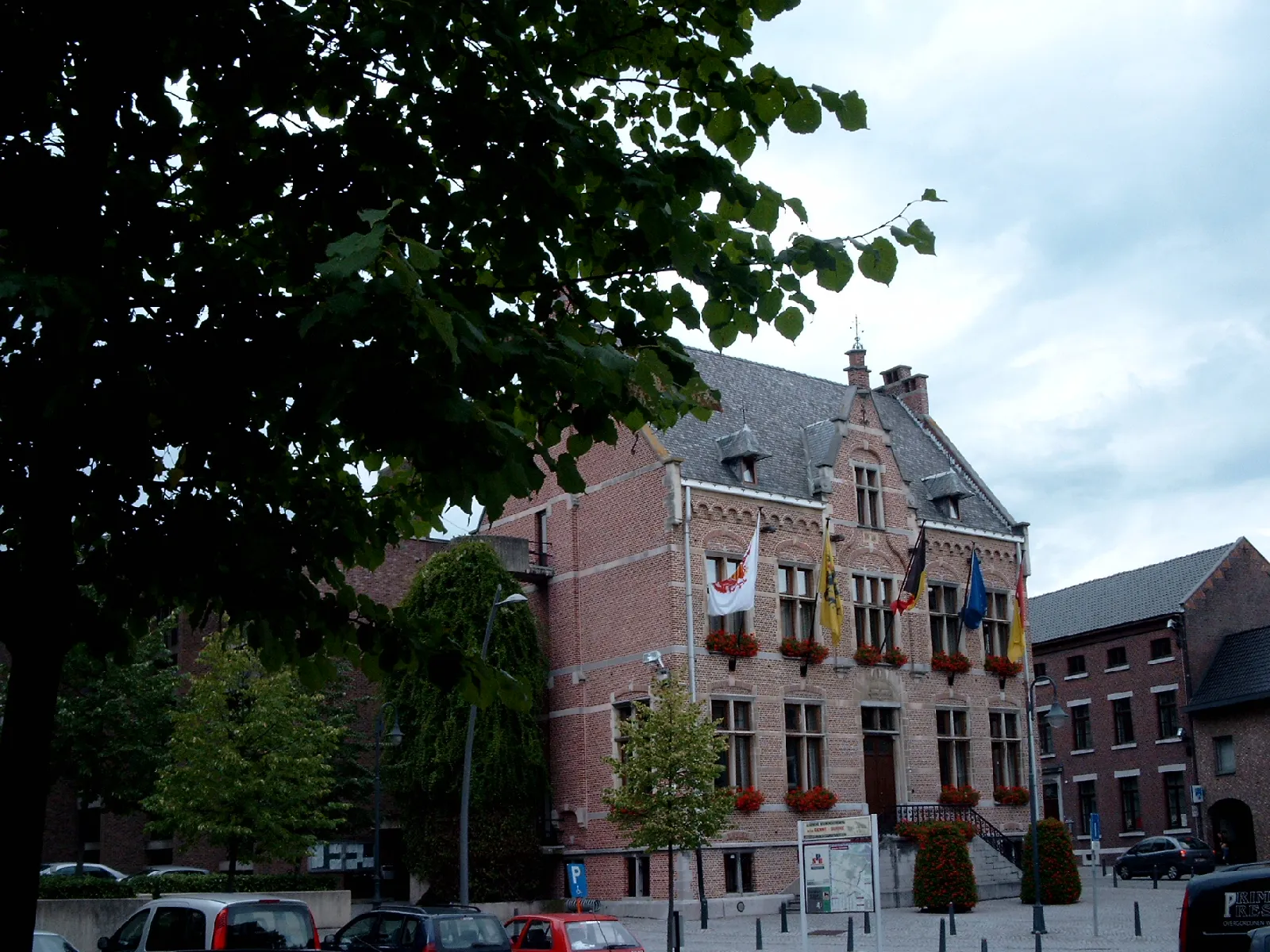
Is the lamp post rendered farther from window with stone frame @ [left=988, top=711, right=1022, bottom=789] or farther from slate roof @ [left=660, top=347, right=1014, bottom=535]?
window with stone frame @ [left=988, top=711, right=1022, bottom=789]

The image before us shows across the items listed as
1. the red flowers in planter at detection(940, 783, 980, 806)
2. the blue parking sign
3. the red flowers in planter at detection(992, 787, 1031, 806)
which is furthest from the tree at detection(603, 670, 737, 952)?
the red flowers in planter at detection(992, 787, 1031, 806)

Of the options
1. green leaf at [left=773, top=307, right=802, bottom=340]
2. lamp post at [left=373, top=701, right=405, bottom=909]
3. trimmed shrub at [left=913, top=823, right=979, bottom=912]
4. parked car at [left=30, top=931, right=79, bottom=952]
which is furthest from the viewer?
trimmed shrub at [left=913, top=823, right=979, bottom=912]

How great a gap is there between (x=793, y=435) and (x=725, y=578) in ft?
22.1

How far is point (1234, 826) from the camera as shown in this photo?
50.5m

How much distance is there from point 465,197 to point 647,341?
1.12 meters

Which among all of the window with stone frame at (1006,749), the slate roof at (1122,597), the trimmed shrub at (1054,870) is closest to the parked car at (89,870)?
the trimmed shrub at (1054,870)

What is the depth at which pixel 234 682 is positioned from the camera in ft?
117

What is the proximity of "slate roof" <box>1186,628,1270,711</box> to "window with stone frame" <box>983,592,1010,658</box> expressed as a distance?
10.8m

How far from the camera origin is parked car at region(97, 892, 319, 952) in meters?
16.5

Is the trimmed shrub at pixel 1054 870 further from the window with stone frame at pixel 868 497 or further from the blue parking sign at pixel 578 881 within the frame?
the blue parking sign at pixel 578 881

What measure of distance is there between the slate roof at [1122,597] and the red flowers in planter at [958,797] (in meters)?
16.9

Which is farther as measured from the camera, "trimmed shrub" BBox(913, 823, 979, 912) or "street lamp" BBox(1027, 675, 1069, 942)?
"trimmed shrub" BBox(913, 823, 979, 912)

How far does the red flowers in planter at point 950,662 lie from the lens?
42.1 m

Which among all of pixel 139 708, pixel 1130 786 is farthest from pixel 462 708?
pixel 1130 786
